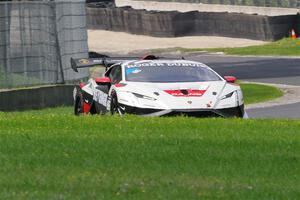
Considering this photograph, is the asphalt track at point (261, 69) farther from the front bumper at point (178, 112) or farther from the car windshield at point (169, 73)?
the front bumper at point (178, 112)

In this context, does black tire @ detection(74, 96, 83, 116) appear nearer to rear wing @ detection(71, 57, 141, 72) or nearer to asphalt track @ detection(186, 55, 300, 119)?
rear wing @ detection(71, 57, 141, 72)

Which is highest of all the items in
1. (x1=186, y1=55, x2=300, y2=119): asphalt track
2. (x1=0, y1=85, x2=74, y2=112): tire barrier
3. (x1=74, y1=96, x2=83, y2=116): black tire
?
(x1=74, y1=96, x2=83, y2=116): black tire

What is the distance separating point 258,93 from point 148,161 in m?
19.6

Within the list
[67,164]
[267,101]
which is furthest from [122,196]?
[267,101]

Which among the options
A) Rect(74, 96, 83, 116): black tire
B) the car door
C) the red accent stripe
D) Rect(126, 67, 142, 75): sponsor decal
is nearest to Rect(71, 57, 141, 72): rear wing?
Rect(74, 96, 83, 116): black tire

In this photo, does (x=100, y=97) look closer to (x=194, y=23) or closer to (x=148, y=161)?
(x=148, y=161)

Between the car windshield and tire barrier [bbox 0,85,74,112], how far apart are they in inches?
288

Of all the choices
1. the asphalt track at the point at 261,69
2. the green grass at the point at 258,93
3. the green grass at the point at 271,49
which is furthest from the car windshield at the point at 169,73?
the green grass at the point at 271,49

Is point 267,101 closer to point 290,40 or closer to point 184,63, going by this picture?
point 184,63

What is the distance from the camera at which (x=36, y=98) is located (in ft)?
81.4

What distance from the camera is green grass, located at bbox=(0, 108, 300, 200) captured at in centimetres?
850

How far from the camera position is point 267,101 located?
2664 centimetres

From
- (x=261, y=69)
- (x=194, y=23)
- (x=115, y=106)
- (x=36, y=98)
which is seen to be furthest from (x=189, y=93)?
(x=194, y=23)

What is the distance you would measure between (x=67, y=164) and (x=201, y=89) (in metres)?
6.52
